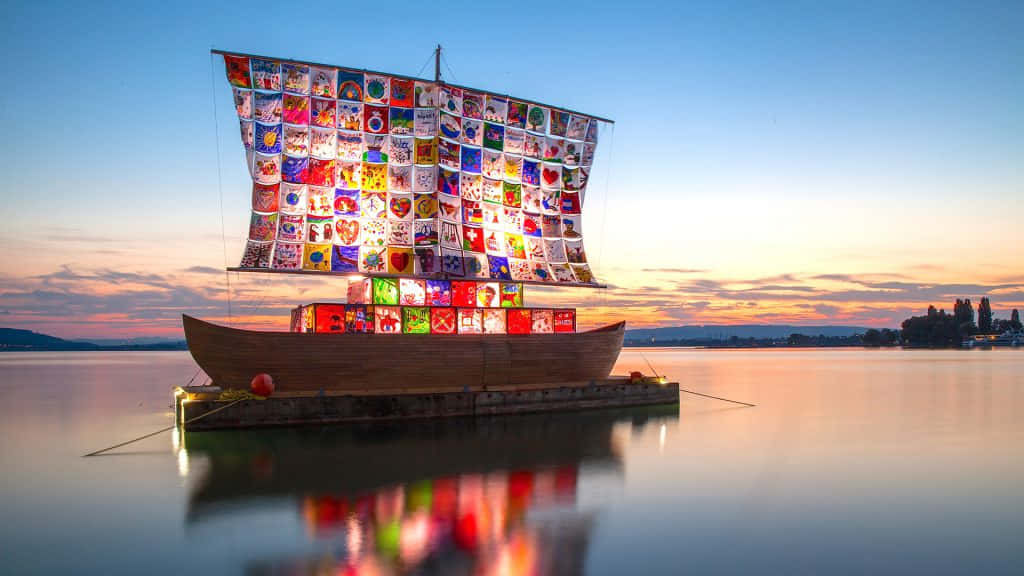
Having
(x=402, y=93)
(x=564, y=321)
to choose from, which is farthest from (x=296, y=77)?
(x=564, y=321)

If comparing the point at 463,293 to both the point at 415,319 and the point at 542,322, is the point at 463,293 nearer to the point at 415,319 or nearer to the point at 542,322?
the point at 415,319

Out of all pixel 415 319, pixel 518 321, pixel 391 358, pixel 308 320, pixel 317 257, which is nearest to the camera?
pixel 391 358

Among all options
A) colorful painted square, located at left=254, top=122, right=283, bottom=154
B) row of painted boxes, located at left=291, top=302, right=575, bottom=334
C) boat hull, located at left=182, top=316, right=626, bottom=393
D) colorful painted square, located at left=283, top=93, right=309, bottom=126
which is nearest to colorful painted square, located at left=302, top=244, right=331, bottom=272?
row of painted boxes, located at left=291, top=302, right=575, bottom=334

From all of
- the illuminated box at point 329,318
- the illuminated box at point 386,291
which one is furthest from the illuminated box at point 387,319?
the illuminated box at point 329,318

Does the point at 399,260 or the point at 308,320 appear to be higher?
the point at 399,260

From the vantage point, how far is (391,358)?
834 inches

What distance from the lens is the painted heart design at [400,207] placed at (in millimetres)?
23297

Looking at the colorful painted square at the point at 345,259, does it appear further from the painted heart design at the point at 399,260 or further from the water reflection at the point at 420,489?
the water reflection at the point at 420,489

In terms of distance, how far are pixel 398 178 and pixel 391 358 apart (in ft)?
20.9

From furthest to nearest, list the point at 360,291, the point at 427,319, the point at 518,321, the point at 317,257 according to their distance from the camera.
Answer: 1. the point at 518,321
2. the point at 360,291
3. the point at 427,319
4. the point at 317,257

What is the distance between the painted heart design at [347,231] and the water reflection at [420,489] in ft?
20.4

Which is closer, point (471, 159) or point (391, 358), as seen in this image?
point (391, 358)

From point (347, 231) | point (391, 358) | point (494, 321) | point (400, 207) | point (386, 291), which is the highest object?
point (400, 207)

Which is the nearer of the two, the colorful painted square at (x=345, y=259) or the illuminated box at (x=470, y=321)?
the colorful painted square at (x=345, y=259)
